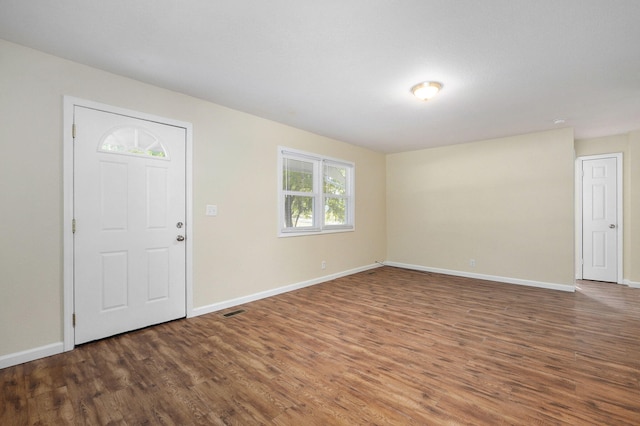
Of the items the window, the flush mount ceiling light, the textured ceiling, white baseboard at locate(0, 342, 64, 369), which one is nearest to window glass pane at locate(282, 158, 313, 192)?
the window

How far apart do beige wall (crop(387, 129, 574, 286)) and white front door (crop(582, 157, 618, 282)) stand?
3.96ft

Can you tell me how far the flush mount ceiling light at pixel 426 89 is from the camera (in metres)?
2.85

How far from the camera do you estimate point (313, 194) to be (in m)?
4.84

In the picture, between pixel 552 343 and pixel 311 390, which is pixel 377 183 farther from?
pixel 311 390

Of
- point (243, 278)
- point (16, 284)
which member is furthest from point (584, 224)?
point (16, 284)

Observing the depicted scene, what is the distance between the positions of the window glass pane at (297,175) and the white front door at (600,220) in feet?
16.4

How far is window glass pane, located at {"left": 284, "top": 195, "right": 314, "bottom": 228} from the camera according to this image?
4453 mm

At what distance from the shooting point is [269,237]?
13.4ft

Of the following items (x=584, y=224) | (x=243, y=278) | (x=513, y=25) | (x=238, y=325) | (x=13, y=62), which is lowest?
(x=238, y=325)

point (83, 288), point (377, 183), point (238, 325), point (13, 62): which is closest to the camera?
point (13, 62)

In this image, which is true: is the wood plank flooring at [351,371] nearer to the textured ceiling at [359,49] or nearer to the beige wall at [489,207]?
the beige wall at [489,207]

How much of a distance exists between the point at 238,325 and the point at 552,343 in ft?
9.98

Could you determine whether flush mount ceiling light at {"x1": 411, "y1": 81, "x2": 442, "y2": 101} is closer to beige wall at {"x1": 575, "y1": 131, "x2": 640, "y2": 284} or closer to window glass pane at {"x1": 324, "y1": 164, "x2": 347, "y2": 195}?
window glass pane at {"x1": 324, "y1": 164, "x2": 347, "y2": 195}

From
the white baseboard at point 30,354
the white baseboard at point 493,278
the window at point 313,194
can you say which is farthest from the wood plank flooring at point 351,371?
the window at point 313,194
